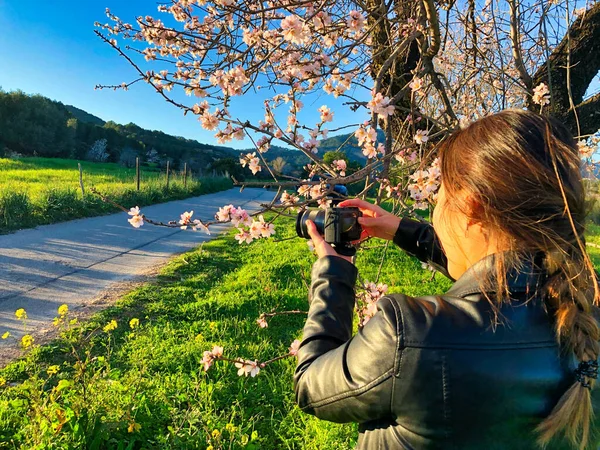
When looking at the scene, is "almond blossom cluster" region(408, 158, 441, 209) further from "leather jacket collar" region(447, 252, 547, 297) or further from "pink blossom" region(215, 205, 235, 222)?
"leather jacket collar" region(447, 252, 547, 297)

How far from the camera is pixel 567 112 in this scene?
260cm

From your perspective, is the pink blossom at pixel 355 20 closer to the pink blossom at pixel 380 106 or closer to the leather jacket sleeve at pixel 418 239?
the pink blossom at pixel 380 106

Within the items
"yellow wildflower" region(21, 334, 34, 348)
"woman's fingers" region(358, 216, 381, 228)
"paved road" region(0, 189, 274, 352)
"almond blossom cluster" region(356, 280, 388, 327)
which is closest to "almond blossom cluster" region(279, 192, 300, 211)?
"woman's fingers" region(358, 216, 381, 228)

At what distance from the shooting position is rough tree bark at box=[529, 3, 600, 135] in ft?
8.24

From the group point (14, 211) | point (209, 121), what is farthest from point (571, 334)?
point (14, 211)

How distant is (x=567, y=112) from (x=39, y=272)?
5.89 meters

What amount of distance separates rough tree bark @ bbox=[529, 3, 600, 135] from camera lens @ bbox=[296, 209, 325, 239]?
215cm

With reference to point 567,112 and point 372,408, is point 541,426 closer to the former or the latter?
point 372,408

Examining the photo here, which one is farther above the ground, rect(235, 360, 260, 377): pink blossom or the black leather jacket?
the black leather jacket

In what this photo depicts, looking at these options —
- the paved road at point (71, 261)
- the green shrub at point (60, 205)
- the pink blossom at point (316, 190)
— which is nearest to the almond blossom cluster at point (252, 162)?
the pink blossom at point (316, 190)

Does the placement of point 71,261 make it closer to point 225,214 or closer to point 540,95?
point 225,214

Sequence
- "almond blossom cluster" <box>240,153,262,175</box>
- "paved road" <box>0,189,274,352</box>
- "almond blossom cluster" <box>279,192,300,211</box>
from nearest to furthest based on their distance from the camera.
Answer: "almond blossom cluster" <box>279,192,300,211</box> < "almond blossom cluster" <box>240,153,262,175</box> < "paved road" <box>0,189,274,352</box>

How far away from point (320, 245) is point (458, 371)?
59 cm

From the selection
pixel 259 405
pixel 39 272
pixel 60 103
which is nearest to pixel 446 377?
pixel 259 405
